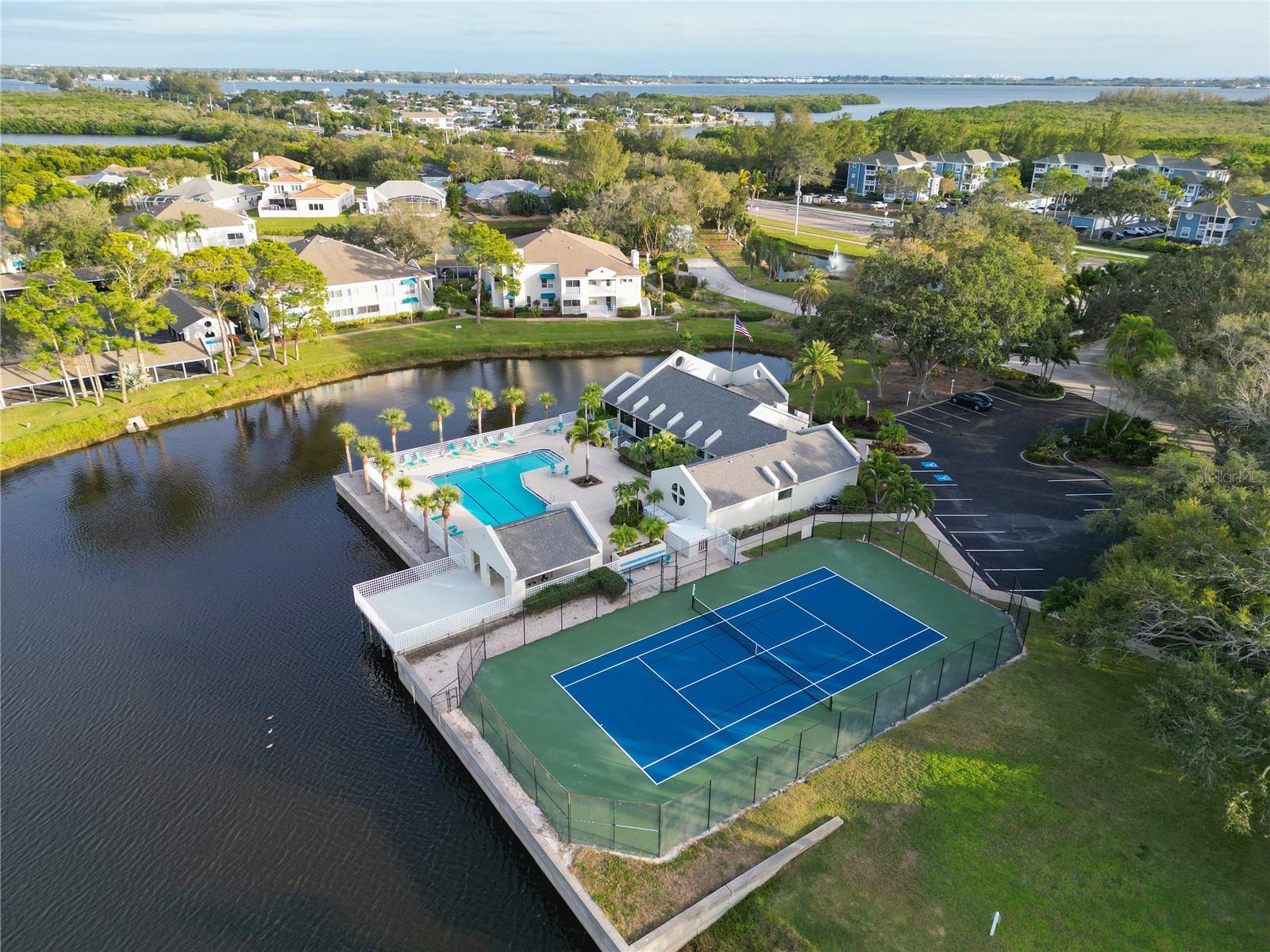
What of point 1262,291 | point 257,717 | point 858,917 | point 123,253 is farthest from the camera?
point 123,253

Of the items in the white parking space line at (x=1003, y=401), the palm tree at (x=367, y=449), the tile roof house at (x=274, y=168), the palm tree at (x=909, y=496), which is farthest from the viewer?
the tile roof house at (x=274, y=168)

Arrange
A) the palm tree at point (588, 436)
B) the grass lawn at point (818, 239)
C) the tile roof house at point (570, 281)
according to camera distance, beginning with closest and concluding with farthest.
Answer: the palm tree at point (588, 436), the tile roof house at point (570, 281), the grass lawn at point (818, 239)

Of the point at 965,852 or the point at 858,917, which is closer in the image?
the point at 858,917

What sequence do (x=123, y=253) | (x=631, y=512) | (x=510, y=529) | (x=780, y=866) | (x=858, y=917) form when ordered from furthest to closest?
1. (x=123, y=253)
2. (x=631, y=512)
3. (x=510, y=529)
4. (x=780, y=866)
5. (x=858, y=917)

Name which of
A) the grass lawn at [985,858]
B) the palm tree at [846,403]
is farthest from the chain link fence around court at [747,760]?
the palm tree at [846,403]

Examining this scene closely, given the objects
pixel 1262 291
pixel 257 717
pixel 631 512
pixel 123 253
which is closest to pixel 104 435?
pixel 123 253

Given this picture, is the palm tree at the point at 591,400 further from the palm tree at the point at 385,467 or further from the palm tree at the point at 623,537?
the palm tree at the point at 623,537

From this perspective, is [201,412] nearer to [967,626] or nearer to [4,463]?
[4,463]
